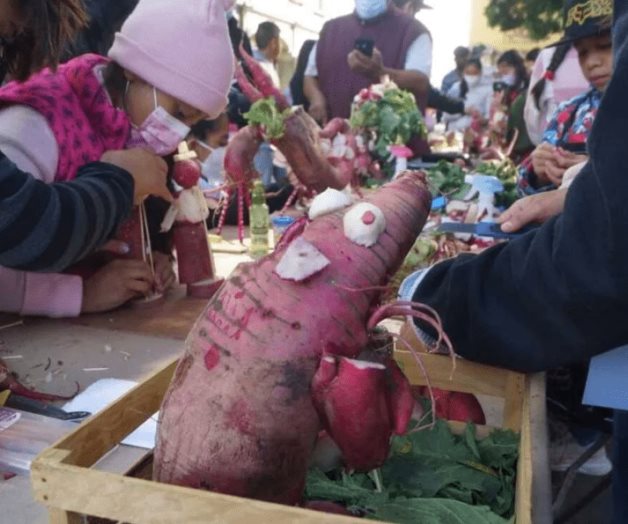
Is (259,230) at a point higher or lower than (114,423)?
lower

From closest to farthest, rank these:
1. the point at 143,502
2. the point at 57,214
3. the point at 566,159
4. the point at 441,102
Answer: the point at 143,502, the point at 57,214, the point at 566,159, the point at 441,102

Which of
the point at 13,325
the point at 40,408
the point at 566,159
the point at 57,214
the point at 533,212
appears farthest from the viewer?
the point at 566,159

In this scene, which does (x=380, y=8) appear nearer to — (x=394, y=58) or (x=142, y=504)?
(x=394, y=58)

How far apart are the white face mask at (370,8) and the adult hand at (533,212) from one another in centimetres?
253

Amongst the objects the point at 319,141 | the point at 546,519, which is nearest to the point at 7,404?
the point at 546,519

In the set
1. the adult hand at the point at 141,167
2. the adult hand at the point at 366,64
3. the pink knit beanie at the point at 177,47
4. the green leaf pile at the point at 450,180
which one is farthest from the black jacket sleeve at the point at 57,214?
the adult hand at the point at 366,64

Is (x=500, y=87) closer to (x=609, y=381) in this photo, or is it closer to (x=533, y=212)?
(x=533, y=212)

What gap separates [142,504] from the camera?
1.75 ft

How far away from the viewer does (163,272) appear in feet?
5.90

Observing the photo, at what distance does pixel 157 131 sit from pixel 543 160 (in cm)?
118

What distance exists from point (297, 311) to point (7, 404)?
23.7 inches

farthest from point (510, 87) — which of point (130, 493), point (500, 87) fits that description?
point (130, 493)

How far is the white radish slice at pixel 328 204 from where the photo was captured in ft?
2.48

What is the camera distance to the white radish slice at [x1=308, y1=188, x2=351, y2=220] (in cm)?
76
